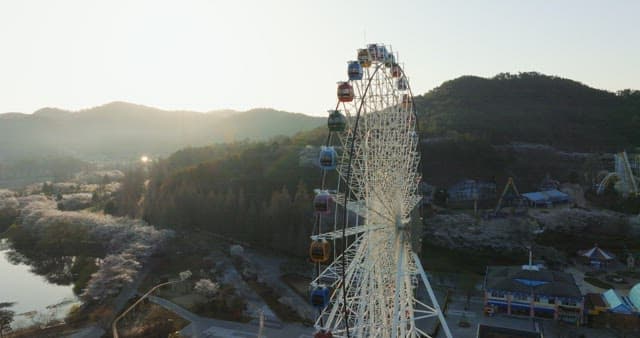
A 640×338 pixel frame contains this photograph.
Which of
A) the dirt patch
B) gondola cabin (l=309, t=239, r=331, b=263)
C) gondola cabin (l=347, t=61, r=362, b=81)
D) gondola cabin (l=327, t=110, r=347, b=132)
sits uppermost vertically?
gondola cabin (l=347, t=61, r=362, b=81)

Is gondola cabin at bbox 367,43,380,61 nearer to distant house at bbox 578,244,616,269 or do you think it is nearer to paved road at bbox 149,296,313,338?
paved road at bbox 149,296,313,338

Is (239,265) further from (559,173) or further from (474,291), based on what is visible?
(559,173)

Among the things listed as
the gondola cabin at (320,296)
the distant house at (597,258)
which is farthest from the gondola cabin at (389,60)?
the distant house at (597,258)

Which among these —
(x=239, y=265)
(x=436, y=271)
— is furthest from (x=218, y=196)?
(x=436, y=271)

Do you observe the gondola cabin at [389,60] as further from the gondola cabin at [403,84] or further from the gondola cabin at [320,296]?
the gondola cabin at [320,296]

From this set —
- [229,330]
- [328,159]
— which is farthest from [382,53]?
[229,330]

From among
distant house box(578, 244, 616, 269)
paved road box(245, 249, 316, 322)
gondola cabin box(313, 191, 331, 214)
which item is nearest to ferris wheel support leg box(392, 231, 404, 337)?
gondola cabin box(313, 191, 331, 214)

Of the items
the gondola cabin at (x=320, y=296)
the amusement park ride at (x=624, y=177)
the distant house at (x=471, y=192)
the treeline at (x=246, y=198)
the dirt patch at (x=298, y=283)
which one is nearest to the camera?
the gondola cabin at (x=320, y=296)
